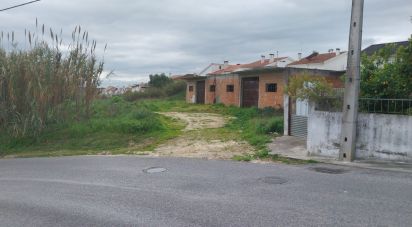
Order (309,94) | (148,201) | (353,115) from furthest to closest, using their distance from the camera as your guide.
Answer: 1. (309,94)
2. (353,115)
3. (148,201)

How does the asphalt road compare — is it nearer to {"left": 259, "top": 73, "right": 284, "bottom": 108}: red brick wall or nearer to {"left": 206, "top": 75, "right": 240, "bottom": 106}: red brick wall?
{"left": 259, "top": 73, "right": 284, "bottom": 108}: red brick wall

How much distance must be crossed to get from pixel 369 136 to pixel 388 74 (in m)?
1.79

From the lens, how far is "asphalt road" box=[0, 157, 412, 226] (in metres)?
4.96

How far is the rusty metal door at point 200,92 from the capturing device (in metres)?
35.2

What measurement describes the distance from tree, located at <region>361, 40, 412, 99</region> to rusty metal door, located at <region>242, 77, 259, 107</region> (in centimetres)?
1588

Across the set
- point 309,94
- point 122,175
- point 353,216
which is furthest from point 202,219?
point 309,94

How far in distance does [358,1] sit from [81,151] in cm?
950

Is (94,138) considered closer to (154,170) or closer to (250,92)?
(154,170)

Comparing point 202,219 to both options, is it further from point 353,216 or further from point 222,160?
point 222,160

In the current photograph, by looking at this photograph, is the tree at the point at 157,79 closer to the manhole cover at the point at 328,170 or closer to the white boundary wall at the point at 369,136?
the white boundary wall at the point at 369,136

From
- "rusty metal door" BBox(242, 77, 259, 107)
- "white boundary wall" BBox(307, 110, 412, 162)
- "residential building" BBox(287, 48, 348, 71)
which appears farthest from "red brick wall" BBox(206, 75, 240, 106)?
"white boundary wall" BBox(307, 110, 412, 162)

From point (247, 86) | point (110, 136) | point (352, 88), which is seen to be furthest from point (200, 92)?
point (352, 88)

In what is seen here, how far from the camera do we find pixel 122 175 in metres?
8.10

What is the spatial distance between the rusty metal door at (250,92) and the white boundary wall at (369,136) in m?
16.4
